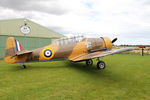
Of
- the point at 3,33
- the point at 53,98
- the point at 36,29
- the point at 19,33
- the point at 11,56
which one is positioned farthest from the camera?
the point at 36,29

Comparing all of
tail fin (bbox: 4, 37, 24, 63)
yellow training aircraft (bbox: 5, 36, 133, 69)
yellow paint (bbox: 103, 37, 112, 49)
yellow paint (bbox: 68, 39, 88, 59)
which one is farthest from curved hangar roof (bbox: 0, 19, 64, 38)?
yellow paint (bbox: 103, 37, 112, 49)

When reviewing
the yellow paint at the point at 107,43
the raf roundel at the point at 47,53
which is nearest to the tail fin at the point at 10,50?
the raf roundel at the point at 47,53

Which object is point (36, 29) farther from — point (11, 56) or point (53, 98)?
point (53, 98)

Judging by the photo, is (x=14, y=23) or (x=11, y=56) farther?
(x=14, y=23)

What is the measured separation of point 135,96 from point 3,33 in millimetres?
19235

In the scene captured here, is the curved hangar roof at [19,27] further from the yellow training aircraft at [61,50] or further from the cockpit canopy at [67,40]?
the cockpit canopy at [67,40]

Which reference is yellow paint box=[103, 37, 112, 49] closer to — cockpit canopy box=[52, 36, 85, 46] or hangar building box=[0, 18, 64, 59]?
cockpit canopy box=[52, 36, 85, 46]

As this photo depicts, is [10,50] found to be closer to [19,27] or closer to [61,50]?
[61,50]

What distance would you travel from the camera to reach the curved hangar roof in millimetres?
Answer: 17938

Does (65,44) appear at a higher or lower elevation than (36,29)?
lower

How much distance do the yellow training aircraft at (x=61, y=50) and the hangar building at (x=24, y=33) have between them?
9.68 m

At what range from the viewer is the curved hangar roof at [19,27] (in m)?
17.9

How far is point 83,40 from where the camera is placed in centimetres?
929

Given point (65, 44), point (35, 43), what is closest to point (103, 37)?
point (65, 44)
